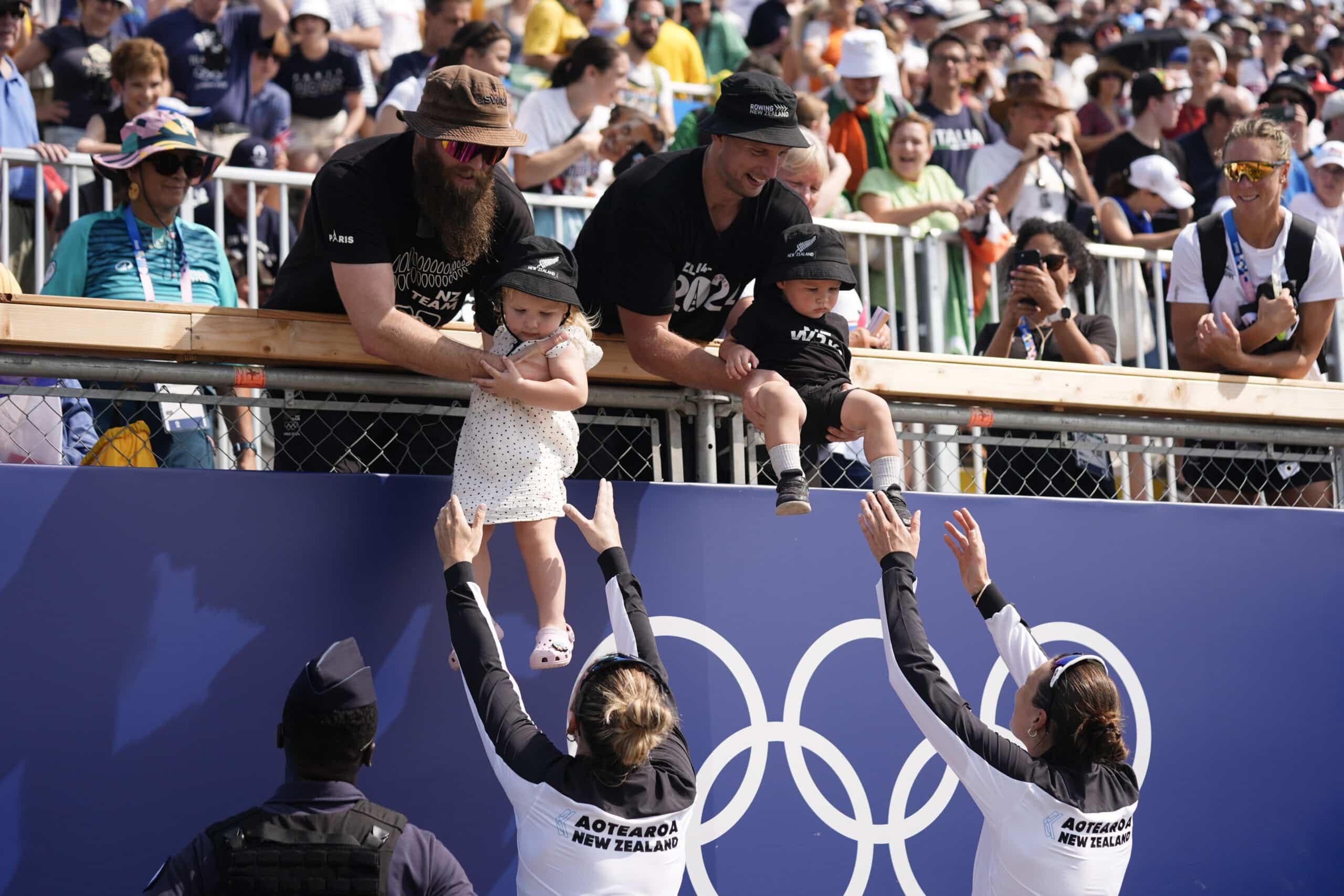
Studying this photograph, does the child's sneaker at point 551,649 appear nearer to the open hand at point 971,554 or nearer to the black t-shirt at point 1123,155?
the open hand at point 971,554

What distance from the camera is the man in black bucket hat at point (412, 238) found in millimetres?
4359

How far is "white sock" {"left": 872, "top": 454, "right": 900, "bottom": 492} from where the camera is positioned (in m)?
4.63

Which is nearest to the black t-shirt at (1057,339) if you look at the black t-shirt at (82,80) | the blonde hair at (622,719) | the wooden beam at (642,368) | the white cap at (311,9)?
the wooden beam at (642,368)

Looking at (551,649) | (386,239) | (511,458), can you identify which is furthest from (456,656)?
(386,239)

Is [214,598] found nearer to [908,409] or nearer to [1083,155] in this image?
[908,409]

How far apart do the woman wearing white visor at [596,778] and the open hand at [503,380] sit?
0.72 meters

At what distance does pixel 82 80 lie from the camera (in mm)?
8219

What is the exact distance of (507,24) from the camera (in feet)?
35.8

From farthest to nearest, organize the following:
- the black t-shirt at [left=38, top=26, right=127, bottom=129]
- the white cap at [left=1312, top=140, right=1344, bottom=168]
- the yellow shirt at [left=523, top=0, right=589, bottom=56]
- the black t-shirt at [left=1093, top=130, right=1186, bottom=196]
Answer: the yellow shirt at [left=523, top=0, right=589, bottom=56], the black t-shirt at [left=1093, top=130, right=1186, bottom=196], the white cap at [left=1312, top=140, right=1344, bottom=168], the black t-shirt at [left=38, top=26, right=127, bottom=129]

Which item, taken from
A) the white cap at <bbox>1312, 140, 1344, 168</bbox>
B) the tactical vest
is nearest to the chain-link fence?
the tactical vest

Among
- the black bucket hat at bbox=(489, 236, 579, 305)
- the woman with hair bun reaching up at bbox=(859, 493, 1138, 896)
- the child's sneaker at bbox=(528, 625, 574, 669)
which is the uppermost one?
the black bucket hat at bbox=(489, 236, 579, 305)

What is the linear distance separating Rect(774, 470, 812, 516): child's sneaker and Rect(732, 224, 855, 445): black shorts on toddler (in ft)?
1.17

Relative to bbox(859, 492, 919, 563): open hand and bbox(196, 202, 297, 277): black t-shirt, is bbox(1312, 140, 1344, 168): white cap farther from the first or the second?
bbox(196, 202, 297, 277): black t-shirt

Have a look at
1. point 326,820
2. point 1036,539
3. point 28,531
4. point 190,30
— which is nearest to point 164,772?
point 28,531
